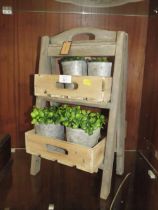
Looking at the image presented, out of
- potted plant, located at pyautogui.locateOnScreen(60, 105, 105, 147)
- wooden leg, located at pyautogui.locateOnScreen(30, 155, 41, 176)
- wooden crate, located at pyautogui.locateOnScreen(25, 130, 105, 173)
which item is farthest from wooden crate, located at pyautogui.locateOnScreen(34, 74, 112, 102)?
wooden leg, located at pyautogui.locateOnScreen(30, 155, 41, 176)

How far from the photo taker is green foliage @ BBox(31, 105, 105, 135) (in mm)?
1061

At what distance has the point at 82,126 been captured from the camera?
105 cm

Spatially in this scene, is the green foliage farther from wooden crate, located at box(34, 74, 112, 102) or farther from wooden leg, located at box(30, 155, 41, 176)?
wooden leg, located at box(30, 155, 41, 176)

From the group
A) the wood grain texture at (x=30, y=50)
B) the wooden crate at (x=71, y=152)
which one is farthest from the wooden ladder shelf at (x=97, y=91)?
the wood grain texture at (x=30, y=50)

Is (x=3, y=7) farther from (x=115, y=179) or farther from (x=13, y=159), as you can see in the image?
(x=115, y=179)

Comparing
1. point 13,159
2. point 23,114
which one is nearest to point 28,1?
point 23,114

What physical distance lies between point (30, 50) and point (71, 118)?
27.6 inches

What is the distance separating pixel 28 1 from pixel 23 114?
79 cm

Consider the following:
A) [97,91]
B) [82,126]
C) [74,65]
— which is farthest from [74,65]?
[82,126]

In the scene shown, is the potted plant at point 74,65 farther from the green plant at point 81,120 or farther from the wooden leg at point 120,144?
the wooden leg at point 120,144

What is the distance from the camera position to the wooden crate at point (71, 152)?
1009mm

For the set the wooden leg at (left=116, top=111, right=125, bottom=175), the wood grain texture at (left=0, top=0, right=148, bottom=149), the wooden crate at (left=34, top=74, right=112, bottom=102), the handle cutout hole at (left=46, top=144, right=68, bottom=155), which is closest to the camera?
the wooden crate at (left=34, top=74, right=112, bottom=102)

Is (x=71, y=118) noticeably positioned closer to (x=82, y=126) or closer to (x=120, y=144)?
(x=82, y=126)

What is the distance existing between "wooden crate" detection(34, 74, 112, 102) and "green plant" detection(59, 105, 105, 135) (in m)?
0.09
